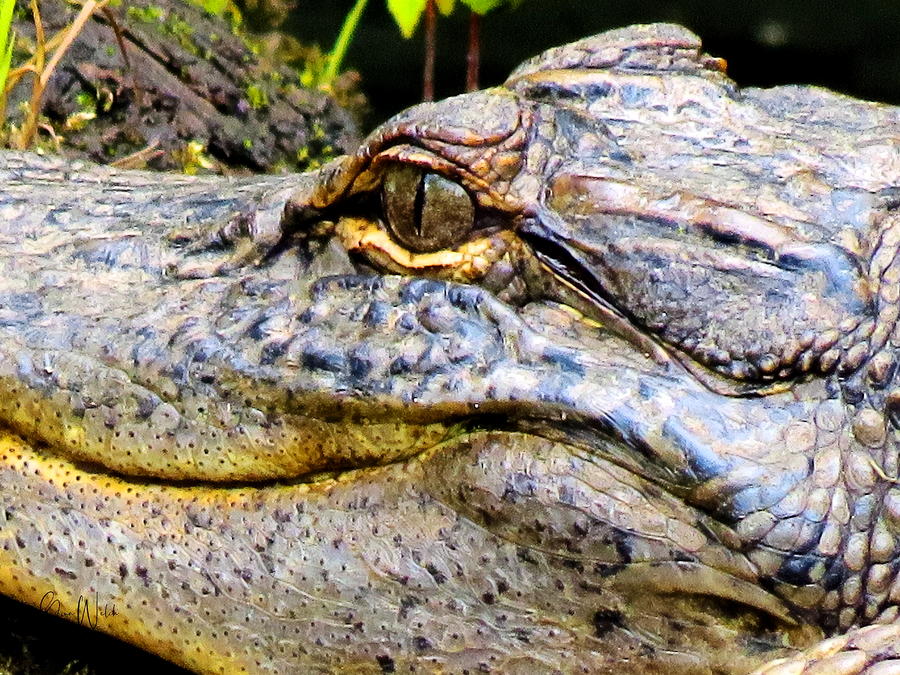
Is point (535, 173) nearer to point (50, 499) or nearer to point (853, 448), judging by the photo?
point (853, 448)

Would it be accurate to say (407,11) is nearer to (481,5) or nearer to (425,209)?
(481,5)

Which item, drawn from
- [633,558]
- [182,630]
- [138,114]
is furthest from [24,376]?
[138,114]

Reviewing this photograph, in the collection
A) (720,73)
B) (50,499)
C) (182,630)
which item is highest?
(720,73)

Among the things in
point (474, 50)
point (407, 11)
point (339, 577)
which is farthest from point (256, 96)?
point (339, 577)

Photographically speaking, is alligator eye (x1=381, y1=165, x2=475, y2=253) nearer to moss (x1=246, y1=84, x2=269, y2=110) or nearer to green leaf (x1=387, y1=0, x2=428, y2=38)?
moss (x1=246, y1=84, x2=269, y2=110)
